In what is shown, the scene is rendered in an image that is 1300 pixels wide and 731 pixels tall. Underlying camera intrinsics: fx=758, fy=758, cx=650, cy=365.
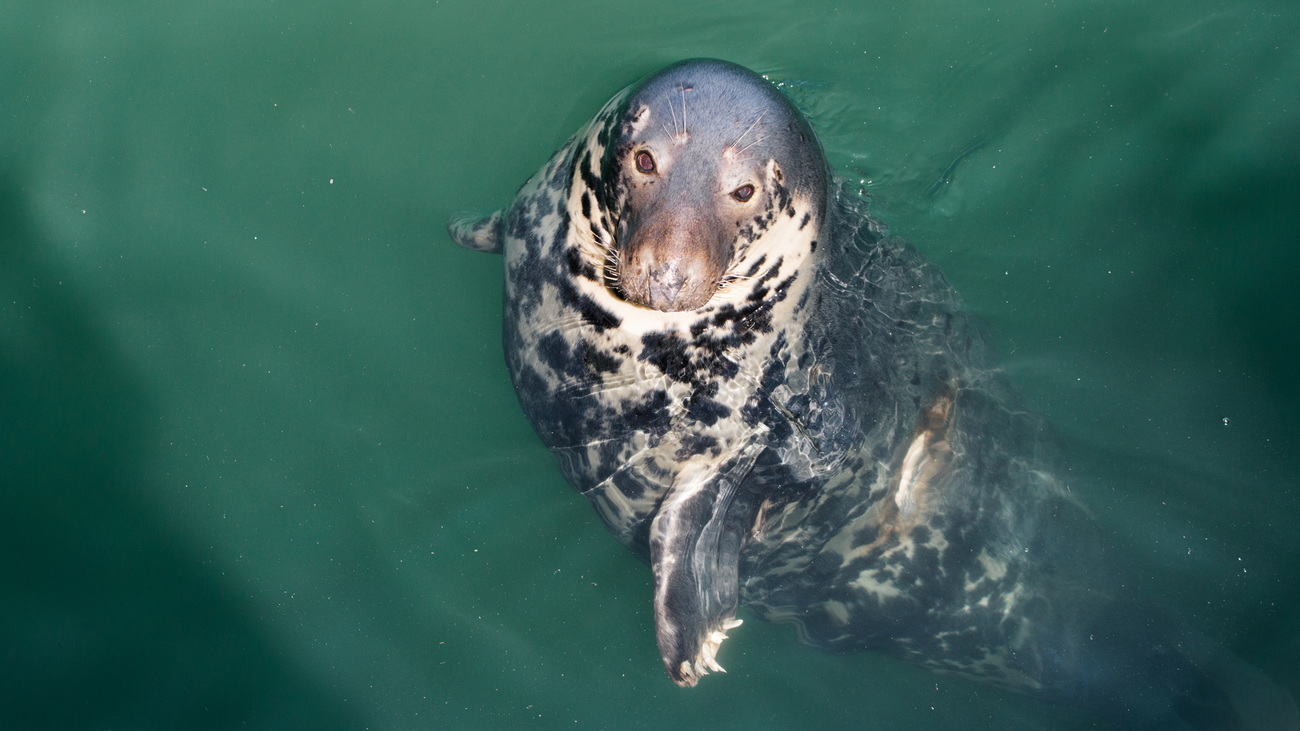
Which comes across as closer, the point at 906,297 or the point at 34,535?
the point at 906,297

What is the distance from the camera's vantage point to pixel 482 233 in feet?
11.7

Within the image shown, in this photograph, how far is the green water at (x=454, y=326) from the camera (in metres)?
Answer: 3.70

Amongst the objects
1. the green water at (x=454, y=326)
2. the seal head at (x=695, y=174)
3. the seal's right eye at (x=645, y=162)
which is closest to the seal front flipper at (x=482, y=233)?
the green water at (x=454, y=326)

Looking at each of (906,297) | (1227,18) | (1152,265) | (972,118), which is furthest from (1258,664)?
(1227,18)

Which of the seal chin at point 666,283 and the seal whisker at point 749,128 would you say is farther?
the seal whisker at point 749,128

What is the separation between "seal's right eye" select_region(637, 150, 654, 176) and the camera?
2.43 m

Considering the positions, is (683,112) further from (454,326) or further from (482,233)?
(454,326)

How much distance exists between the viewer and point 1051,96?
4.23 metres

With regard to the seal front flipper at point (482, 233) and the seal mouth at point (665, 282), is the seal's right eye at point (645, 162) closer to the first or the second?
the seal mouth at point (665, 282)

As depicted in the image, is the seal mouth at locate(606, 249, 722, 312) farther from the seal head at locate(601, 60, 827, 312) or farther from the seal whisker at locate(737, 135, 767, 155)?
the seal whisker at locate(737, 135, 767, 155)

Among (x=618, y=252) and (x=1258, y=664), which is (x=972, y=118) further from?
(x=1258, y=664)

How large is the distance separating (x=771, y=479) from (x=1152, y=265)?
2.64m

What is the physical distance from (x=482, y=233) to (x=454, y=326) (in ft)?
2.31

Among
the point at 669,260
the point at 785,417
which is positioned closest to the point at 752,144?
the point at 669,260
